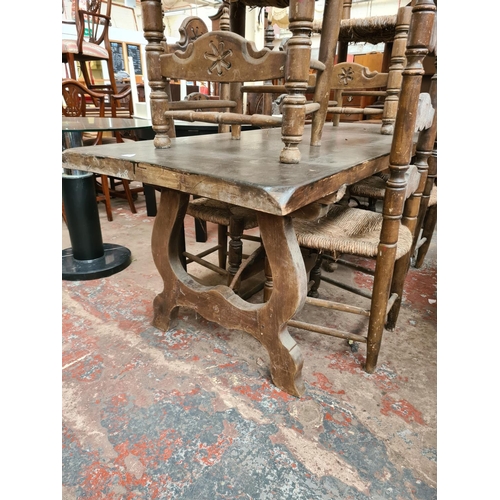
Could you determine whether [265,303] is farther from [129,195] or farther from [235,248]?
[129,195]

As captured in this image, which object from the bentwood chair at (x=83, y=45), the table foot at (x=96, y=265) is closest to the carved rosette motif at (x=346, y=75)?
the table foot at (x=96, y=265)

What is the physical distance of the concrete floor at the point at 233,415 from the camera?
0.99 m

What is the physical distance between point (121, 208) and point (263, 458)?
309 centimetres

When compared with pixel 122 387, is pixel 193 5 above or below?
above

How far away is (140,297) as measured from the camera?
1944 millimetres

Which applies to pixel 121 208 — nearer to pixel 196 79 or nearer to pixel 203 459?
pixel 196 79

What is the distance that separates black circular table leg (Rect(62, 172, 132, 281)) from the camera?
2082 millimetres

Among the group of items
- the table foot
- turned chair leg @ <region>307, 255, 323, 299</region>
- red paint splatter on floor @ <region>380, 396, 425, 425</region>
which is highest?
turned chair leg @ <region>307, 255, 323, 299</region>

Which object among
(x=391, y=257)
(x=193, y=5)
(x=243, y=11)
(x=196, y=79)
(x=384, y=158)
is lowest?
(x=391, y=257)

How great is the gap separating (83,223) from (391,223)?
70.1 inches

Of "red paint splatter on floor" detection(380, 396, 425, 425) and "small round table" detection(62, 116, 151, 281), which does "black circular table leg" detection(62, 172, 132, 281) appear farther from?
"red paint splatter on floor" detection(380, 396, 425, 425)

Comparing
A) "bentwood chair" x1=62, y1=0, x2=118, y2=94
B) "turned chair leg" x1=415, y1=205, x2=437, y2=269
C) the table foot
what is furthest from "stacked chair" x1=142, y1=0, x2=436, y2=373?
"bentwood chair" x1=62, y1=0, x2=118, y2=94

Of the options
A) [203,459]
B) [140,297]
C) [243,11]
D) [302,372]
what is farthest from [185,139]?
[203,459]

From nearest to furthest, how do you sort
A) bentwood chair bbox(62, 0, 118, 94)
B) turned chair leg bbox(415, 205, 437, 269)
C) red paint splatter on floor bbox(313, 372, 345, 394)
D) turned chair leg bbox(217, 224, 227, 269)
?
red paint splatter on floor bbox(313, 372, 345, 394)
turned chair leg bbox(217, 224, 227, 269)
turned chair leg bbox(415, 205, 437, 269)
bentwood chair bbox(62, 0, 118, 94)
